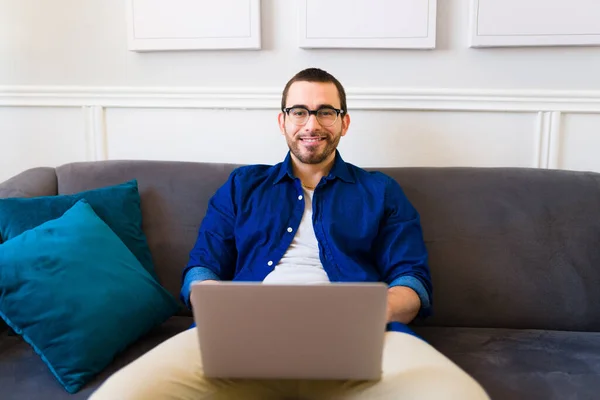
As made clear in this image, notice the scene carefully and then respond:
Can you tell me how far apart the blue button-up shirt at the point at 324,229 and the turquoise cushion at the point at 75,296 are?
0.51 ft

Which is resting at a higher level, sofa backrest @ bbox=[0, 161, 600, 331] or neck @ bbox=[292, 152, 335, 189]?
neck @ bbox=[292, 152, 335, 189]

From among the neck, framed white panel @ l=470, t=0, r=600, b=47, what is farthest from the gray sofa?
framed white panel @ l=470, t=0, r=600, b=47

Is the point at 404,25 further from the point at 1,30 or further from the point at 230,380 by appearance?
the point at 1,30

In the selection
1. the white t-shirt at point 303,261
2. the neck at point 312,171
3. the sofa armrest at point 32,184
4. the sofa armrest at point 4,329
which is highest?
the neck at point 312,171

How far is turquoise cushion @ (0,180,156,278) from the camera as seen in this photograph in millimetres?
1696

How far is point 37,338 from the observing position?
1.45 meters

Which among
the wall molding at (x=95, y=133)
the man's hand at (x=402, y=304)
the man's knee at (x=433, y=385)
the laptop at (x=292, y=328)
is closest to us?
the laptop at (x=292, y=328)

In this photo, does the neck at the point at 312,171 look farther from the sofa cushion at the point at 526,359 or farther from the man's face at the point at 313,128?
the sofa cushion at the point at 526,359

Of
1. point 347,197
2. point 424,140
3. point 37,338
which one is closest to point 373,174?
point 347,197

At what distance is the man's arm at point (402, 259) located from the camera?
154cm

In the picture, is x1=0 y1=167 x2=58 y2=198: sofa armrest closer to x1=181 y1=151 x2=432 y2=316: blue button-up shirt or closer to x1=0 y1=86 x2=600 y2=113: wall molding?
x1=0 y1=86 x2=600 y2=113: wall molding

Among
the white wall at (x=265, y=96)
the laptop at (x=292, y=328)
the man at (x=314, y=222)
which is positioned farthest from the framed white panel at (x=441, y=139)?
the laptop at (x=292, y=328)

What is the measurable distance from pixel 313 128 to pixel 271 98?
502mm

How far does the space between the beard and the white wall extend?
441 millimetres
